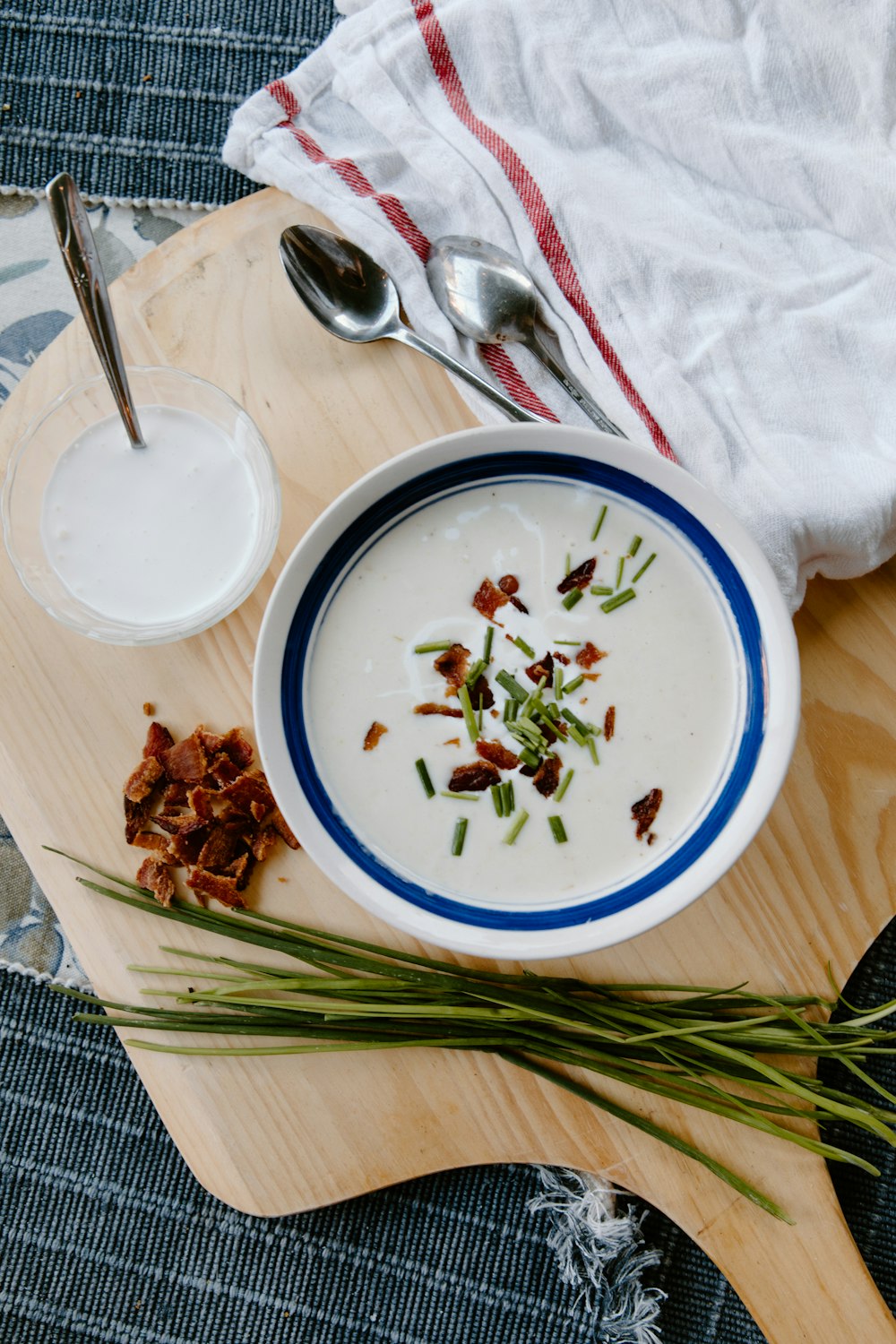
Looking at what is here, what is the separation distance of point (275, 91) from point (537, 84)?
0.29m

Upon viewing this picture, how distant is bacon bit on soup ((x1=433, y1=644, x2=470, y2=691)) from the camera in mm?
1030

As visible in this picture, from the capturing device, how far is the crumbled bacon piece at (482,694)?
3.38ft

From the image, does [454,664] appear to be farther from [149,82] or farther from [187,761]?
[149,82]

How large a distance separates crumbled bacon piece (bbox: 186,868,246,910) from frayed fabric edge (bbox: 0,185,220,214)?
860 millimetres

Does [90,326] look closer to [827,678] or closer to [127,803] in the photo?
[127,803]

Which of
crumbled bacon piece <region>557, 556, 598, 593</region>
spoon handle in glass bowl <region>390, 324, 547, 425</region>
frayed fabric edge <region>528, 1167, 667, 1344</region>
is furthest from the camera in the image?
frayed fabric edge <region>528, 1167, 667, 1344</region>

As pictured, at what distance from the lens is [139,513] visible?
116cm

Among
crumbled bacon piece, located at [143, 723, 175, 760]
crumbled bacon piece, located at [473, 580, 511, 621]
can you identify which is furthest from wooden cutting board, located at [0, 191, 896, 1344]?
crumbled bacon piece, located at [473, 580, 511, 621]

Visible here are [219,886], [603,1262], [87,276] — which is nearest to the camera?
[87,276]

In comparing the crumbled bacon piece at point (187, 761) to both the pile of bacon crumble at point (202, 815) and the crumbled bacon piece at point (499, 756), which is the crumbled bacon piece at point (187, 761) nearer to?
the pile of bacon crumble at point (202, 815)

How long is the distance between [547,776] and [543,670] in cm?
10

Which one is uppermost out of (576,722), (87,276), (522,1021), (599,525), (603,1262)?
(87,276)

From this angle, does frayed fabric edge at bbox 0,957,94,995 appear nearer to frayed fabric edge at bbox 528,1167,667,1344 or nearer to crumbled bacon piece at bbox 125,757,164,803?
crumbled bacon piece at bbox 125,757,164,803

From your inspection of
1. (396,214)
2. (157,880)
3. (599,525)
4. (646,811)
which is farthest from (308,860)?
(396,214)
